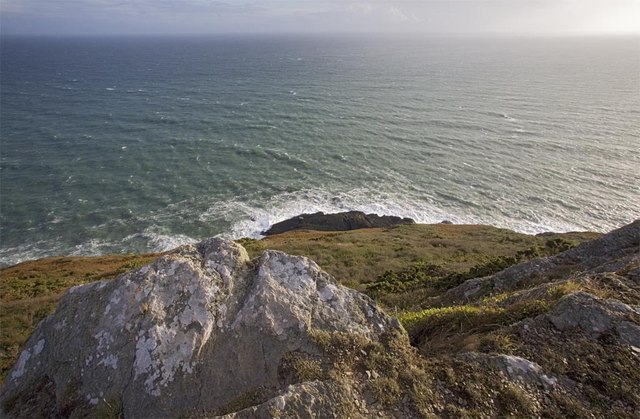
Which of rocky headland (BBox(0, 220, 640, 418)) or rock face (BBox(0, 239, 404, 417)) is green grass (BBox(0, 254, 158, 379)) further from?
rocky headland (BBox(0, 220, 640, 418))

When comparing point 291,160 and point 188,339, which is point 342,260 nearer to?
point 188,339

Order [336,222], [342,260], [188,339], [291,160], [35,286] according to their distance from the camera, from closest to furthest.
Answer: [188,339]
[35,286]
[342,260]
[336,222]
[291,160]

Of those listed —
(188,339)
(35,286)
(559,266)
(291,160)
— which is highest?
(188,339)

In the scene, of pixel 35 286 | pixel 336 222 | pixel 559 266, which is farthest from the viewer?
pixel 336 222

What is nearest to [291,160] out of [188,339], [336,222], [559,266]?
[336,222]

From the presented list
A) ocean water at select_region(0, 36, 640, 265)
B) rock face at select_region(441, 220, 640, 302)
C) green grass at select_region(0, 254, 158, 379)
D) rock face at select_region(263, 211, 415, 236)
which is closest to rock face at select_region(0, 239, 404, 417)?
rock face at select_region(441, 220, 640, 302)

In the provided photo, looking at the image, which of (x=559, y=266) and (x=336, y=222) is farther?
(x=336, y=222)

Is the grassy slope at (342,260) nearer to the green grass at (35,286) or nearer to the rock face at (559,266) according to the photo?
the green grass at (35,286)
